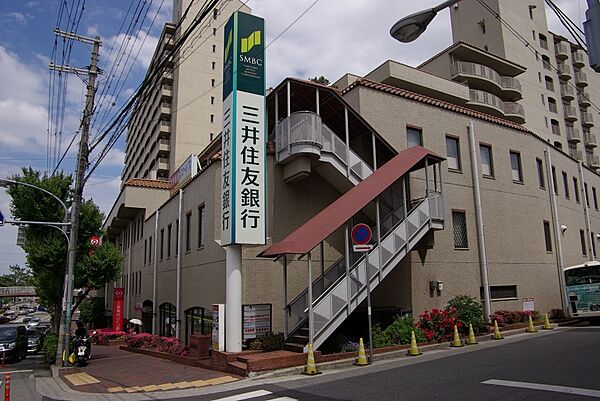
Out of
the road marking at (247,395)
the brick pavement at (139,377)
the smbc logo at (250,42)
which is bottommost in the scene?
the brick pavement at (139,377)

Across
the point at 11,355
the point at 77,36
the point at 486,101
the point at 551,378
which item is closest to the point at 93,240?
the point at 11,355

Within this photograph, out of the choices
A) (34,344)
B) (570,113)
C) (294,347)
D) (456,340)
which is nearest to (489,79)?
(570,113)

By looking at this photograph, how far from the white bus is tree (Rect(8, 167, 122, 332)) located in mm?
22696

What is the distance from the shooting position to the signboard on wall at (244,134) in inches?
528

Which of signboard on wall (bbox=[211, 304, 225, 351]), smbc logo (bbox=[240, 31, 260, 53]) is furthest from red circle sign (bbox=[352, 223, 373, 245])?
smbc logo (bbox=[240, 31, 260, 53])

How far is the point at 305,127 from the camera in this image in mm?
15562

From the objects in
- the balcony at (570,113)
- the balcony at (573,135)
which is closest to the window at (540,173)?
the balcony at (573,135)

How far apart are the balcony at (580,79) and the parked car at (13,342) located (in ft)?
199

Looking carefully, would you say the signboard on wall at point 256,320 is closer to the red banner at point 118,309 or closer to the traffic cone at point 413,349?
the traffic cone at point 413,349

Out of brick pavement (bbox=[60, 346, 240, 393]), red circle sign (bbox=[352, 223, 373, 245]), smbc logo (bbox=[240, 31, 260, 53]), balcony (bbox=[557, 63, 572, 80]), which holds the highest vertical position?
balcony (bbox=[557, 63, 572, 80])

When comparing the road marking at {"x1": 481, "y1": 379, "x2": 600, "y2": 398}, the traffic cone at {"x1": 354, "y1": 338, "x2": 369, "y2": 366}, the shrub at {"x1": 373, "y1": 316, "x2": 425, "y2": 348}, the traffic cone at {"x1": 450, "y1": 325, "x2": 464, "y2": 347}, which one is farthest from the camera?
the traffic cone at {"x1": 450, "y1": 325, "x2": 464, "y2": 347}

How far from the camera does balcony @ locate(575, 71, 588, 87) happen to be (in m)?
54.8

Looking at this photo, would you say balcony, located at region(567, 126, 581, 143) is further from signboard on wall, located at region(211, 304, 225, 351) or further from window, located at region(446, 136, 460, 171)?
signboard on wall, located at region(211, 304, 225, 351)

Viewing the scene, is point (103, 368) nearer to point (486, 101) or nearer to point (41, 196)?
point (41, 196)
